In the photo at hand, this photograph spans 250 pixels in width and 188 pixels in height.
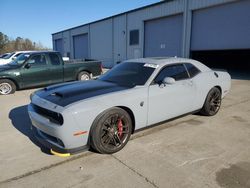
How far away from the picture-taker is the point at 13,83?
8.83 metres

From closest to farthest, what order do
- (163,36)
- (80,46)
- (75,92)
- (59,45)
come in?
(75,92) → (163,36) → (80,46) → (59,45)

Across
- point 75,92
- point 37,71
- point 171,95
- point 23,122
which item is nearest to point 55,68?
point 37,71

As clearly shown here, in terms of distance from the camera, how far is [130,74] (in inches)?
176

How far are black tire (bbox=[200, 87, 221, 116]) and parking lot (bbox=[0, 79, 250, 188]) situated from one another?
1.84 feet

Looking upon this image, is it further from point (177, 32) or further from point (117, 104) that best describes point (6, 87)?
point (177, 32)

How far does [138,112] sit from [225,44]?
41.4 feet

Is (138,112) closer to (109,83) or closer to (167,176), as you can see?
(109,83)

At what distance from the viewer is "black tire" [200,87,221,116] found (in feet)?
17.2

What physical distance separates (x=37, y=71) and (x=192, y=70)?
656 centimetres

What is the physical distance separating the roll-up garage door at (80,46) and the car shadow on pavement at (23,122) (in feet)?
83.7

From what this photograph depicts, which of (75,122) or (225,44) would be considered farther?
(225,44)

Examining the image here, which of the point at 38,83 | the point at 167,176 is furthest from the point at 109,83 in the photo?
the point at 38,83

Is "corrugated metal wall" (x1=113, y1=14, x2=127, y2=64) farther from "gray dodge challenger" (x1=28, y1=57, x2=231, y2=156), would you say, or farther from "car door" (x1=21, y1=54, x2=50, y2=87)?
"gray dodge challenger" (x1=28, y1=57, x2=231, y2=156)

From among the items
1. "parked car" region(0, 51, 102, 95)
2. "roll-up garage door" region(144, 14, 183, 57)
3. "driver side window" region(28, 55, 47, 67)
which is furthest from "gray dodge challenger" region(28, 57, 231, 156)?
"roll-up garage door" region(144, 14, 183, 57)
